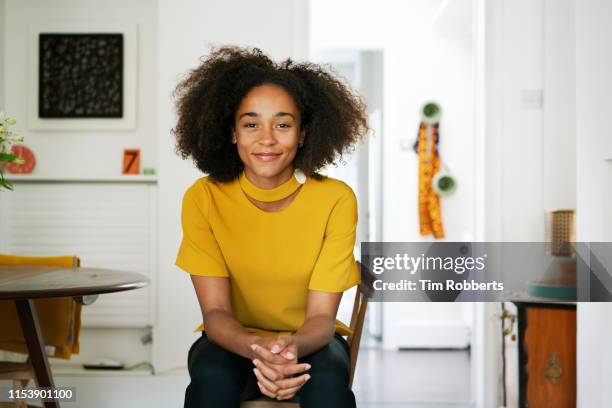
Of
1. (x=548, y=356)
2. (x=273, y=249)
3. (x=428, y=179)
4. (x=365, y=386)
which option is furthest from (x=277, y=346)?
(x=428, y=179)

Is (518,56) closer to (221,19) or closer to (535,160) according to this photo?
(535,160)

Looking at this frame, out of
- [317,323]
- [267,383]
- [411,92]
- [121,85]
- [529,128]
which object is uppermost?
[411,92]

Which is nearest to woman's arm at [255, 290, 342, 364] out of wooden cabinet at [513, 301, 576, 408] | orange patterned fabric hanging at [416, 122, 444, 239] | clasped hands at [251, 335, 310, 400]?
clasped hands at [251, 335, 310, 400]

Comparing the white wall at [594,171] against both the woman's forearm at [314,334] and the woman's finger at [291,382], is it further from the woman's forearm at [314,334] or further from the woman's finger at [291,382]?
the woman's finger at [291,382]

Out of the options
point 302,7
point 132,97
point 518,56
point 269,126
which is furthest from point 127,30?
point 269,126

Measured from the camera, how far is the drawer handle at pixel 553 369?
2811 millimetres

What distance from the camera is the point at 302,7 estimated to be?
143 inches

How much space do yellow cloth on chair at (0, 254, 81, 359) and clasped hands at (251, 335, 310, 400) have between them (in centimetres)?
136

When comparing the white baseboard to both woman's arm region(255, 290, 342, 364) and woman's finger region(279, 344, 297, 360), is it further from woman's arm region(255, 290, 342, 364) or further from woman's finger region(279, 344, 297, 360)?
woman's finger region(279, 344, 297, 360)

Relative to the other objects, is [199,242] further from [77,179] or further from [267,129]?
[77,179]

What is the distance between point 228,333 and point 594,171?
1.42 metres

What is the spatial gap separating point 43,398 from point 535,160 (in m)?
2.31

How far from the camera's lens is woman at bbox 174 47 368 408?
169 cm

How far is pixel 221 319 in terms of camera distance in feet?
5.32
